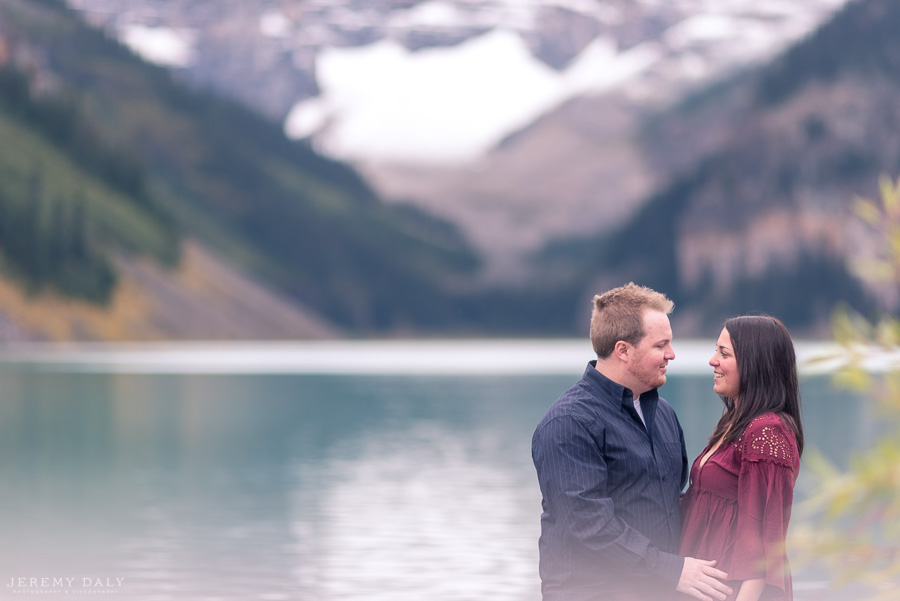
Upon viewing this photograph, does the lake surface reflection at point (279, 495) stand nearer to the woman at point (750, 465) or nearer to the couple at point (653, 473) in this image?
the woman at point (750, 465)

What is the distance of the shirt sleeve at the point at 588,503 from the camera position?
18.8 feet

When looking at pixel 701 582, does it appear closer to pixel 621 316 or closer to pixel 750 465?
pixel 750 465

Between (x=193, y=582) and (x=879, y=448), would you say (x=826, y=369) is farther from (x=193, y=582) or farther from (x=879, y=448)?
(x=193, y=582)

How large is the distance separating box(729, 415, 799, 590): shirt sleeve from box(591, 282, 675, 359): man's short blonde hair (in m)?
0.69

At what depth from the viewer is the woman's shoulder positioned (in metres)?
5.84

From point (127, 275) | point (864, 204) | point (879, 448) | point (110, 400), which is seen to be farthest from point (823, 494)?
point (127, 275)

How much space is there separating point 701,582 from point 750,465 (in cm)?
57

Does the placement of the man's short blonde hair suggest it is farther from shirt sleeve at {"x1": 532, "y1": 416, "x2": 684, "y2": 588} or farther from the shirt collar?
shirt sleeve at {"x1": 532, "y1": 416, "x2": 684, "y2": 588}

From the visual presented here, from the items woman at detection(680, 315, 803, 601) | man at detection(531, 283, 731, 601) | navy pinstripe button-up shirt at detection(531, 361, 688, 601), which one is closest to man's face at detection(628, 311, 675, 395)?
man at detection(531, 283, 731, 601)

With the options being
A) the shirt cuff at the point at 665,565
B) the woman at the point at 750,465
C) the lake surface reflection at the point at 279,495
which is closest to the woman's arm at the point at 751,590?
the woman at the point at 750,465

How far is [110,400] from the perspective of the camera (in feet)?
178

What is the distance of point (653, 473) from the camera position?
19.7 feet

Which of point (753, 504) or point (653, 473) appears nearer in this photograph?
point (753, 504)

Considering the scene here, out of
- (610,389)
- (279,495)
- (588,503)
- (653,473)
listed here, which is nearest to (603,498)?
(588,503)
